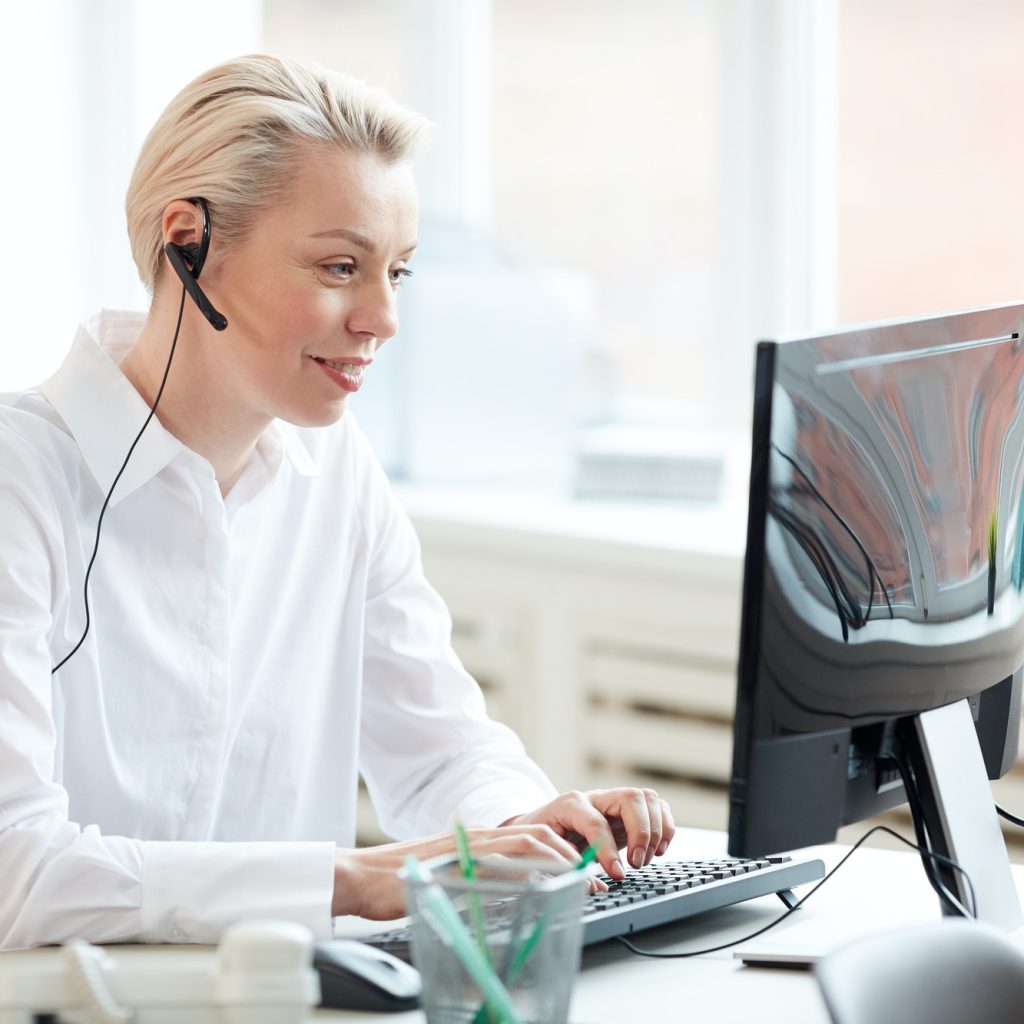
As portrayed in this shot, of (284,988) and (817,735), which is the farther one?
(817,735)

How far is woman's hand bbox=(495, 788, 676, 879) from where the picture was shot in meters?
1.32

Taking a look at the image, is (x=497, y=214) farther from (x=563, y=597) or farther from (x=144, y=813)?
(x=144, y=813)

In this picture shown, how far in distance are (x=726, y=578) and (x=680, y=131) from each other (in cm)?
108

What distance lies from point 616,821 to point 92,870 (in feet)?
1.45

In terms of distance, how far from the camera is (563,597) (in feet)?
8.88

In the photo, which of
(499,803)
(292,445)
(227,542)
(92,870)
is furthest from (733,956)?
(292,445)

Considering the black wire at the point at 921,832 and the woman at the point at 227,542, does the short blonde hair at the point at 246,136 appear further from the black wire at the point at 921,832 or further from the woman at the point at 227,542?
the black wire at the point at 921,832

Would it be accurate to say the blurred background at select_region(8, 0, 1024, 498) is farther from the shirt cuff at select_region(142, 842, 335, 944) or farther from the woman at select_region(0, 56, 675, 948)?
the shirt cuff at select_region(142, 842, 335, 944)

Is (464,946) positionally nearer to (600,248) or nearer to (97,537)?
(97,537)

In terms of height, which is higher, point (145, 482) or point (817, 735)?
point (145, 482)

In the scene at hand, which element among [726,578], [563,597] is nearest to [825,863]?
[726,578]

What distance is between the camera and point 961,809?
1.22m

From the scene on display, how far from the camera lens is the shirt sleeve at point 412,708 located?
5.34 ft

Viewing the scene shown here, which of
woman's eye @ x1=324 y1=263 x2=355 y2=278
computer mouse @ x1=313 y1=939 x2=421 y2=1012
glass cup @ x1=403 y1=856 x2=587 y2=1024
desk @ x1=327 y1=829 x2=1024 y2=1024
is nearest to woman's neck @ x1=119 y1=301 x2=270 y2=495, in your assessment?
woman's eye @ x1=324 y1=263 x2=355 y2=278
